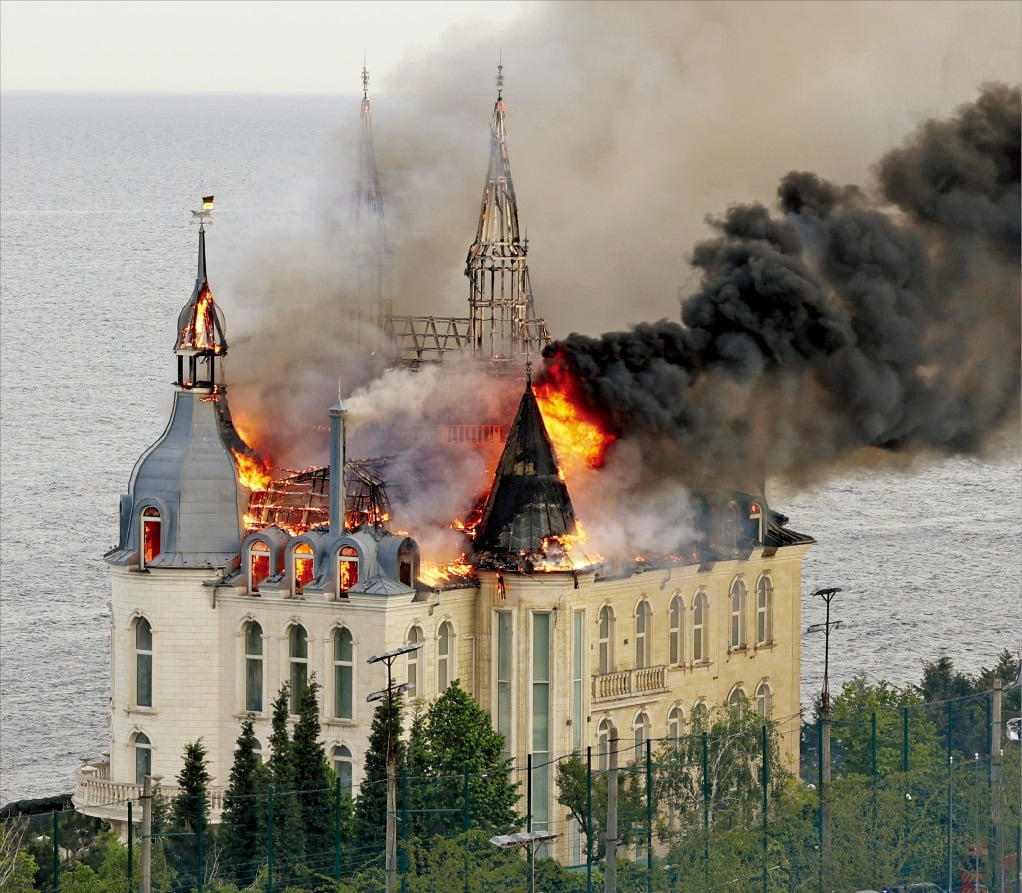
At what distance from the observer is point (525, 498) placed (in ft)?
361

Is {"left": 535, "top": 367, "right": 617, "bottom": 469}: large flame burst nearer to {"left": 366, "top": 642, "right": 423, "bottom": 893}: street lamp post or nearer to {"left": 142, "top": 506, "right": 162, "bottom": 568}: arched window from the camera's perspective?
{"left": 142, "top": 506, "right": 162, "bottom": 568}: arched window

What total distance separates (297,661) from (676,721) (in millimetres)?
13668

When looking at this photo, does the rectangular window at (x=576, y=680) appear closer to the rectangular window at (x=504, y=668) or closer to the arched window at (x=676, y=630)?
the rectangular window at (x=504, y=668)

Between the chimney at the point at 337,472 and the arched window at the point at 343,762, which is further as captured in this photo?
the chimney at the point at 337,472

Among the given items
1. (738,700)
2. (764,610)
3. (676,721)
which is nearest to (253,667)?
(676,721)

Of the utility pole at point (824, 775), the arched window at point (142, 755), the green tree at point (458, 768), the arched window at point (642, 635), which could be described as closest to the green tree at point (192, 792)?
the arched window at point (142, 755)

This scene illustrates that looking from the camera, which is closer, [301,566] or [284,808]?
[284,808]

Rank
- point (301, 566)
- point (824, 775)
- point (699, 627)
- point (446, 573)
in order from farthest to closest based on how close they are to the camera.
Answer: point (699, 627), point (446, 573), point (301, 566), point (824, 775)

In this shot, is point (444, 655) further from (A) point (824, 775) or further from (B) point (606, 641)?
(A) point (824, 775)

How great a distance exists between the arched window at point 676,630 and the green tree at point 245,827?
17.4 metres

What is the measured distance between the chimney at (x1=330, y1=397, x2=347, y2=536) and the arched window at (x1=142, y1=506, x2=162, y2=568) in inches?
251

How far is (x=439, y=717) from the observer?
105 m

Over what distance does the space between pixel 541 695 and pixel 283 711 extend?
8.92m

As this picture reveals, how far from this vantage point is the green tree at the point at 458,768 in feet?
330
